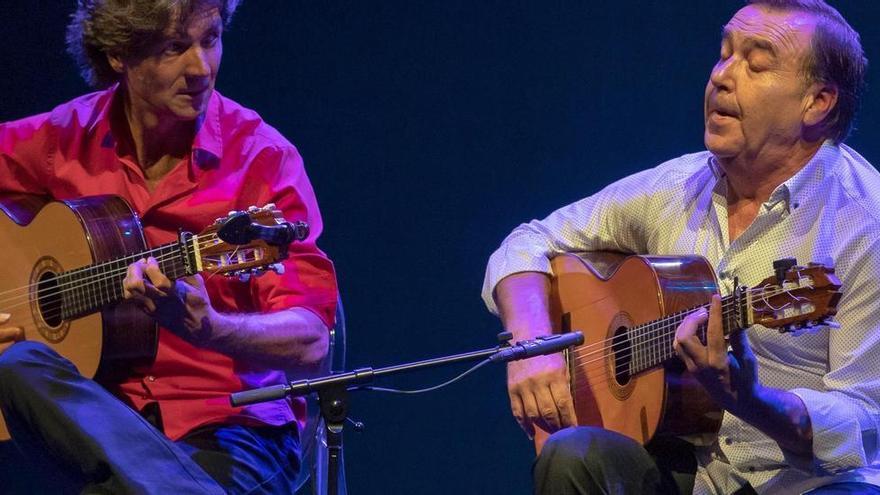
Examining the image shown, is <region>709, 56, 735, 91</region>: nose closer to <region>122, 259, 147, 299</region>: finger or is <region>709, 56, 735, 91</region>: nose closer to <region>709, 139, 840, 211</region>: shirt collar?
<region>709, 139, 840, 211</region>: shirt collar

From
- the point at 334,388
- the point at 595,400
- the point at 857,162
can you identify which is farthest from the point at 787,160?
the point at 334,388

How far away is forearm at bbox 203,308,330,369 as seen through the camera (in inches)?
115

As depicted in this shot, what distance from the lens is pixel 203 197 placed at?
313 cm

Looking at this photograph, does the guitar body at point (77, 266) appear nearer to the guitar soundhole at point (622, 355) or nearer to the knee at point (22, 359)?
the knee at point (22, 359)

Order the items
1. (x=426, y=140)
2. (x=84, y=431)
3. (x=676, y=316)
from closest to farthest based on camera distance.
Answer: (x=84, y=431) < (x=676, y=316) < (x=426, y=140)

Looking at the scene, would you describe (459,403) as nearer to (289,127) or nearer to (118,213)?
(289,127)

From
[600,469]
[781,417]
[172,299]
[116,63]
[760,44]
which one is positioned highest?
[116,63]

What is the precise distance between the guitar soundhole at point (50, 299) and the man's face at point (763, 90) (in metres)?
1.63

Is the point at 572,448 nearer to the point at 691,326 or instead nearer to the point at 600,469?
the point at 600,469

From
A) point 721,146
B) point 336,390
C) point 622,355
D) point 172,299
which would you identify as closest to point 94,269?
point 172,299

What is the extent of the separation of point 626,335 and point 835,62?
2.62 feet

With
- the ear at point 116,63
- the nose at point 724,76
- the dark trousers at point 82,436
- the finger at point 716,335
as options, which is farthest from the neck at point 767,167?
the ear at point 116,63

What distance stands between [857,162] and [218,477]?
1.67 m

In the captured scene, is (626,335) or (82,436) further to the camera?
(626,335)
